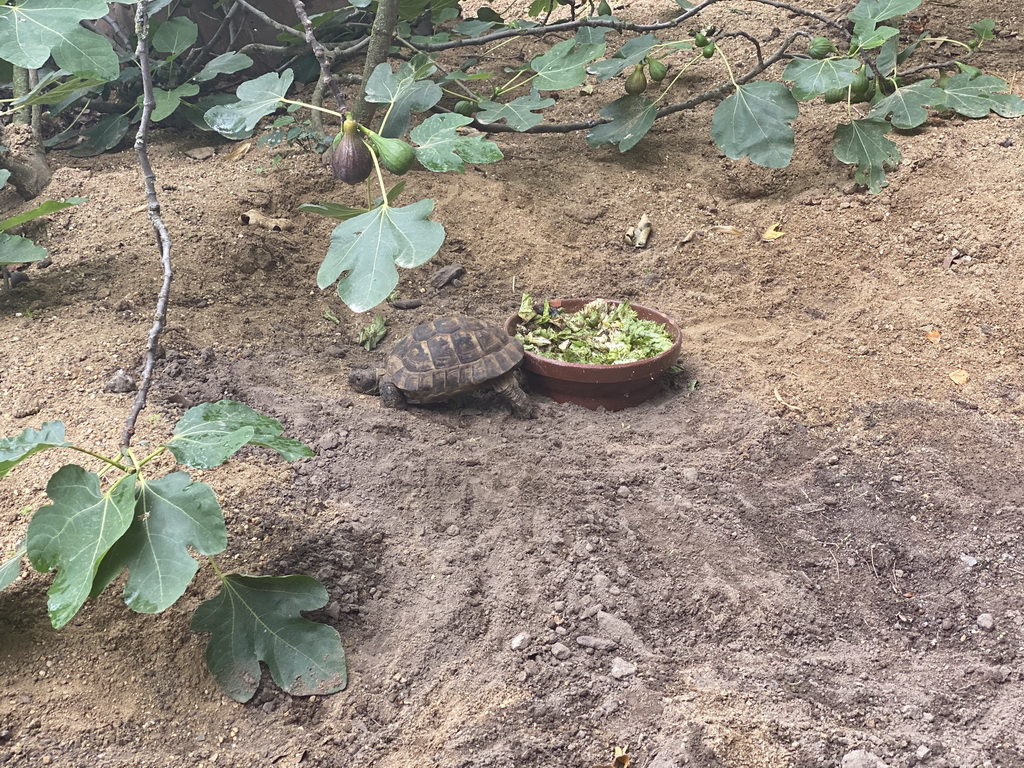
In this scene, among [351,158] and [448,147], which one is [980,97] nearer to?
[448,147]

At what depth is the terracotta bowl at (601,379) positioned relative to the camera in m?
3.21

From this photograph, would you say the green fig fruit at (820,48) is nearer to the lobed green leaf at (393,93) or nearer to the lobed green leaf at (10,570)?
the lobed green leaf at (393,93)

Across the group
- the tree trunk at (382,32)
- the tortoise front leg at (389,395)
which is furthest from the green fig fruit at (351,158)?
the tree trunk at (382,32)

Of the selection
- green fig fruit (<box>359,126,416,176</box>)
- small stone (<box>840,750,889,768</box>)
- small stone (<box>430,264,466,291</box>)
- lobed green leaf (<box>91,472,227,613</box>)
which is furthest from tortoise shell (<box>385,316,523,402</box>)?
small stone (<box>840,750,889,768</box>)

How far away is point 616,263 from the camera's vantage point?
4.27 meters

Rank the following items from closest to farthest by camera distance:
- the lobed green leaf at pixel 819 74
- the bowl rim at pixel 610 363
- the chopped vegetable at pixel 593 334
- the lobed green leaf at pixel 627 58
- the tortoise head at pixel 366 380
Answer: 1. the bowl rim at pixel 610 363
2. the tortoise head at pixel 366 380
3. the chopped vegetable at pixel 593 334
4. the lobed green leaf at pixel 819 74
5. the lobed green leaf at pixel 627 58

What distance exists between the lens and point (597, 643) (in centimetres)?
207

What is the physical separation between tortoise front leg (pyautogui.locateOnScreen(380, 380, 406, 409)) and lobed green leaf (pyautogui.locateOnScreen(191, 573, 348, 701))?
131 centimetres

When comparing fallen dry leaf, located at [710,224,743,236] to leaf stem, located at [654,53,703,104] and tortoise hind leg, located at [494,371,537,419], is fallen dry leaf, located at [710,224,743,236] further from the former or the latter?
tortoise hind leg, located at [494,371,537,419]

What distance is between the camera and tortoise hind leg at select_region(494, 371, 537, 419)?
3.25 metres

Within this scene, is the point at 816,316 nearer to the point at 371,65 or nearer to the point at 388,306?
the point at 388,306

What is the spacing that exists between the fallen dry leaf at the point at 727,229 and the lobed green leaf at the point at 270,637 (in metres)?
3.17

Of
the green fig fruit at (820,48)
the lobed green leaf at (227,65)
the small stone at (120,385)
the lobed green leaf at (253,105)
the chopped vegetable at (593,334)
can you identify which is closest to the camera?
the lobed green leaf at (253,105)

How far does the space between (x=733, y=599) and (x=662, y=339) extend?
4.88 feet
